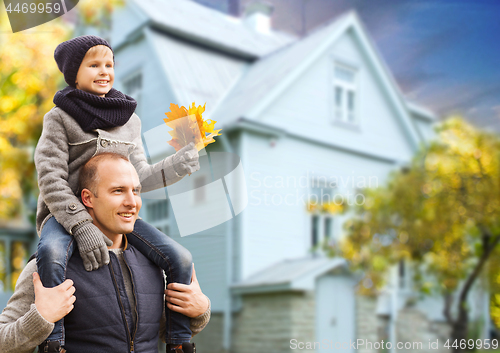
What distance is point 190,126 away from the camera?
3.32 feet

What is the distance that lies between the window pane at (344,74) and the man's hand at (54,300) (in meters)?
5.29

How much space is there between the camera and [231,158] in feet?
4.48

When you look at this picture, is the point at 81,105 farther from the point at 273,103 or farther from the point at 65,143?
the point at 273,103

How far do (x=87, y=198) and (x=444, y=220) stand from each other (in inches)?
183

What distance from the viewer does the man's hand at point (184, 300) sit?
38.5 inches

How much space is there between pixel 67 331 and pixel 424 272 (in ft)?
16.5

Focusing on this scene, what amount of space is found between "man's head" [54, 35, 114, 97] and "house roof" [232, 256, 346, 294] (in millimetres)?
3626

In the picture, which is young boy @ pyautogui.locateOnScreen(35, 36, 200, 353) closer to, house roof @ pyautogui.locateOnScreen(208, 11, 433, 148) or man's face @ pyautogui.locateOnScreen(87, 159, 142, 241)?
man's face @ pyautogui.locateOnScreen(87, 159, 142, 241)

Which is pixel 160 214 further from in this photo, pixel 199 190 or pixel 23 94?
pixel 23 94

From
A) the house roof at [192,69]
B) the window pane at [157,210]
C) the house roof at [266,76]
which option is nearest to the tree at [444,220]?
the house roof at [266,76]

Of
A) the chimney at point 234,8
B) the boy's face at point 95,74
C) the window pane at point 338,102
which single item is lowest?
the boy's face at point 95,74

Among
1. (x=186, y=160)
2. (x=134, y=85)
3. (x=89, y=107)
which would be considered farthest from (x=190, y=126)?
(x=134, y=85)

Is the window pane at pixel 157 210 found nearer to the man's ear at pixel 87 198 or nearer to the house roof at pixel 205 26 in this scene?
the man's ear at pixel 87 198

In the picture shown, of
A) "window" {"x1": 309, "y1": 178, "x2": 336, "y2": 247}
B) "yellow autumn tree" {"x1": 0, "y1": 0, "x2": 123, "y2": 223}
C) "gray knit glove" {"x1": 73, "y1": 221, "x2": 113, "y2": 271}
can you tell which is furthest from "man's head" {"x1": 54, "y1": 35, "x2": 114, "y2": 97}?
"window" {"x1": 309, "y1": 178, "x2": 336, "y2": 247}
